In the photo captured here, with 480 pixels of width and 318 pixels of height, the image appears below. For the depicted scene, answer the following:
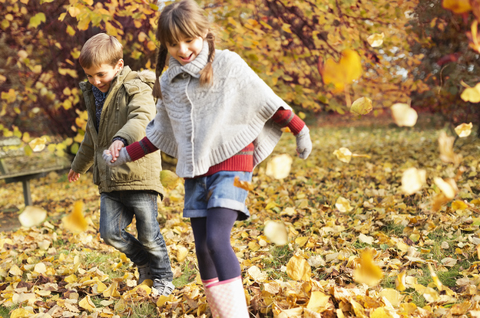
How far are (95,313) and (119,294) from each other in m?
0.27

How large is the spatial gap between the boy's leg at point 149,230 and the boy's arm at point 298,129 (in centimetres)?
98

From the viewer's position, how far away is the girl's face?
1.71 meters

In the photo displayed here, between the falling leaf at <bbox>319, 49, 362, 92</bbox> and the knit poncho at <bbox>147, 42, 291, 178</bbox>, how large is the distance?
264cm

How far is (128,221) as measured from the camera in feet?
8.13

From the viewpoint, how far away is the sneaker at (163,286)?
242 centimetres

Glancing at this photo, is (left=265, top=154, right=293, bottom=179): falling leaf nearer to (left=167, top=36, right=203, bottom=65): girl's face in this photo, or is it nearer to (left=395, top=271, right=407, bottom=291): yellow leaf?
(left=395, top=271, right=407, bottom=291): yellow leaf

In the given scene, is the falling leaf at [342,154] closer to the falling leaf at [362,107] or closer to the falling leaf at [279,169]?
the falling leaf at [362,107]

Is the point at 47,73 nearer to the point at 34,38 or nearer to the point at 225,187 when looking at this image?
Answer: the point at 34,38

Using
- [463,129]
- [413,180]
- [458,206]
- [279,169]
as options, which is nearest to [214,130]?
[458,206]

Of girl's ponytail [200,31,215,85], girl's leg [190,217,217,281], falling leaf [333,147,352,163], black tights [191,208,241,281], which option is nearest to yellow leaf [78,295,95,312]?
girl's leg [190,217,217,281]

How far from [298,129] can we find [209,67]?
438 mm

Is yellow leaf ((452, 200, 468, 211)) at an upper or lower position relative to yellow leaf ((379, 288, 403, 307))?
lower

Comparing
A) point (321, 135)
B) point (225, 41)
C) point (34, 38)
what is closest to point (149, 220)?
point (225, 41)

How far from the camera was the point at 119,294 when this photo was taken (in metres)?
2.48
